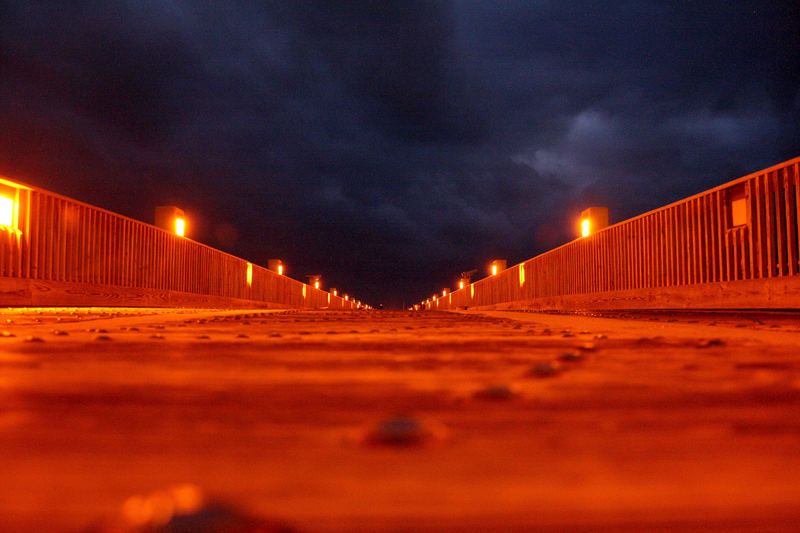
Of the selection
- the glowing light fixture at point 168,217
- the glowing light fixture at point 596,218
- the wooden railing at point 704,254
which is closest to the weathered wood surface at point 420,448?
the wooden railing at point 704,254

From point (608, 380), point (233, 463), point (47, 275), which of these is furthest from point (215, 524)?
point (47, 275)

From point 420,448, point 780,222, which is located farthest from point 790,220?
point 420,448

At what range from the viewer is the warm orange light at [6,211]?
7.08 metres

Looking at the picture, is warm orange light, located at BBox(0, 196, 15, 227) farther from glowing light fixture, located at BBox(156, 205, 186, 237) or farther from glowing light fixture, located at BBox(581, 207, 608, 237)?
glowing light fixture, located at BBox(581, 207, 608, 237)

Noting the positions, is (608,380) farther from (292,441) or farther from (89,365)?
(89,365)

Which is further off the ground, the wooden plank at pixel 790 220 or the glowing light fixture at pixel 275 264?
the glowing light fixture at pixel 275 264

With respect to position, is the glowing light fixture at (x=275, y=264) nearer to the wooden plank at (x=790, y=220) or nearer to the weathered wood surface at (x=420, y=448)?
the wooden plank at (x=790, y=220)

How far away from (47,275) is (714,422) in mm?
10153

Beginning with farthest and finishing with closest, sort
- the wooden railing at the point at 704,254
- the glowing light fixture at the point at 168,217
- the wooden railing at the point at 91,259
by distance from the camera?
the glowing light fixture at the point at 168,217 → the wooden railing at the point at 91,259 → the wooden railing at the point at 704,254

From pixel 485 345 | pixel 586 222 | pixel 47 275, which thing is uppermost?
pixel 586 222

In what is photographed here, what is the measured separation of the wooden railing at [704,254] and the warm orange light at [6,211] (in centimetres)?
1241

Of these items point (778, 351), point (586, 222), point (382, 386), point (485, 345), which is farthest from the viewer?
point (586, 222)

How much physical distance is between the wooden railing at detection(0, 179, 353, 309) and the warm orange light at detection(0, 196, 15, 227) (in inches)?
1.4

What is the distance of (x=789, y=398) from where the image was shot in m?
0.67
